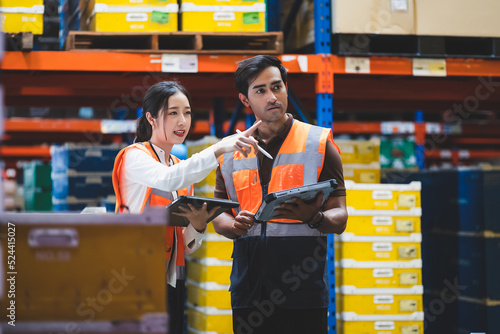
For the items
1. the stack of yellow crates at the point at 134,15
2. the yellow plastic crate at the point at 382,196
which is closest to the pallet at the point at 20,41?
the stack of yellow crates at the point at 134,15

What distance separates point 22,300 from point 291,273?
1.38 m

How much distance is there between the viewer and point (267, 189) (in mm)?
2980

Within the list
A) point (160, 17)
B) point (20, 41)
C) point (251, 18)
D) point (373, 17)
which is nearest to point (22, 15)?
point (20, 41)

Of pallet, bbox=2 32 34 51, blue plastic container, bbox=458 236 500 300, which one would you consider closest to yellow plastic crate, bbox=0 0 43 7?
pallet, bbox=2 32 34 51

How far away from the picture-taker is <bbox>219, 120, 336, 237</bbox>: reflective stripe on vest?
9.65 ft

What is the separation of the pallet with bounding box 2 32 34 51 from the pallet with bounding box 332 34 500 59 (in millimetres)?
2354

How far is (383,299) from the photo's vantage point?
4.98 m

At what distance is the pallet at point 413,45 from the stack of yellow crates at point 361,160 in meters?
0.84

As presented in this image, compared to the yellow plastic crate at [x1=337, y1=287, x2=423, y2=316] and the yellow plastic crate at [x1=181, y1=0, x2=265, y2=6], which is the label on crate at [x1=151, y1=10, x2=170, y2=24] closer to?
the yellow plastic crate at [x1=181, y1=0, x2=265, y2=6]

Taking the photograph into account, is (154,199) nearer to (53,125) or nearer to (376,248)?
(376,248)

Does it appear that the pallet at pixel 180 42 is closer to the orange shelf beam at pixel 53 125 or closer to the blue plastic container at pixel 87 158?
the blue plastic container at pixel 87 158

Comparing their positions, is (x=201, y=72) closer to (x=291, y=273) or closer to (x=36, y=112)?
(x=291, y=273)

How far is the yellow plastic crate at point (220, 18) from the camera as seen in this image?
4848 mm

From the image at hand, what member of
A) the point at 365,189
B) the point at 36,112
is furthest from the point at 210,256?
the point at 36,112
